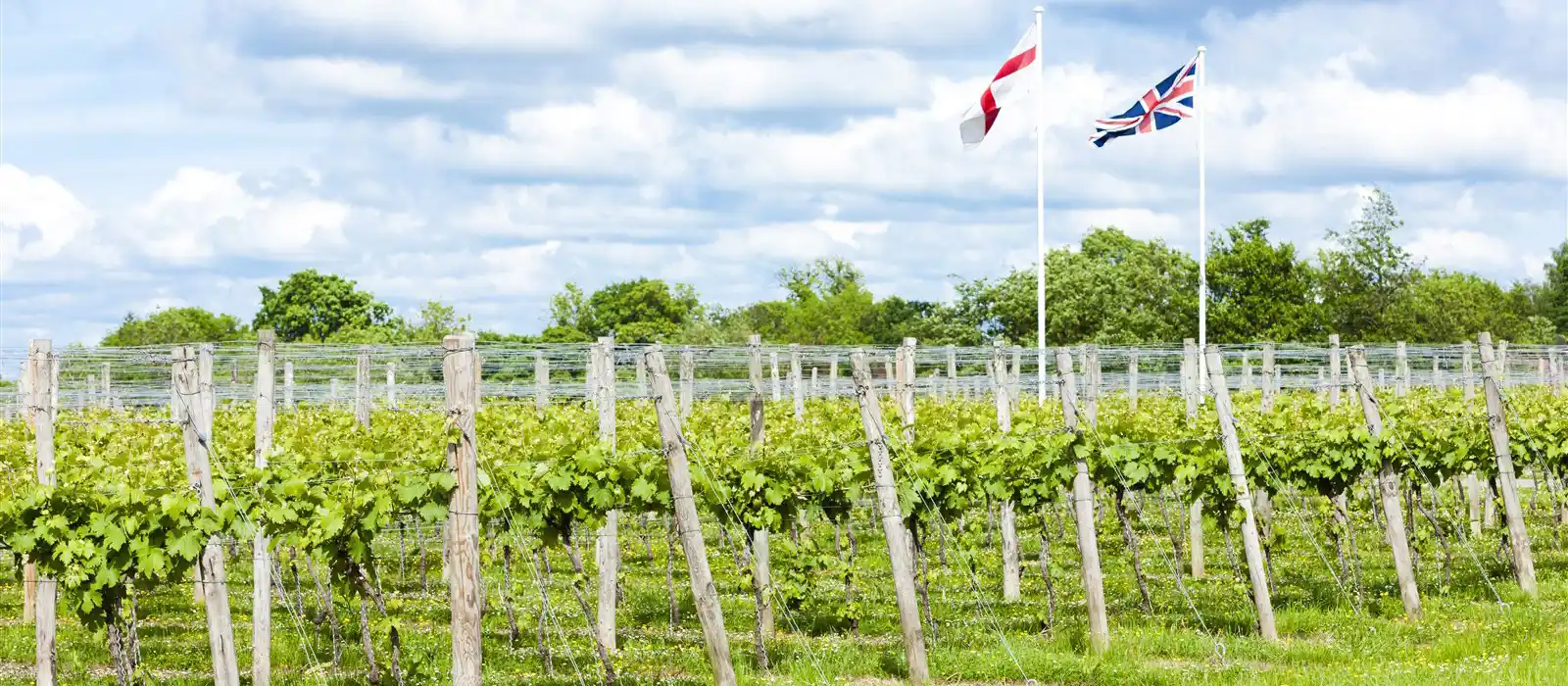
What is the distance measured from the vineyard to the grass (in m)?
0.05

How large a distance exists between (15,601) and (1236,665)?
36.7 ft

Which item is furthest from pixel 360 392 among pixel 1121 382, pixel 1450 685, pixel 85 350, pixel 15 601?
pixel 1121 382

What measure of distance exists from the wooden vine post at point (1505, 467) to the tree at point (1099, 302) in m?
44.8

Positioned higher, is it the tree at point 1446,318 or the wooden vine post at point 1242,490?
the tree at point 1446,318

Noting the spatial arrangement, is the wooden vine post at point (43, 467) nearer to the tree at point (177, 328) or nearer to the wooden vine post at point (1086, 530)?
the wooden vine post at point (1086, 530)

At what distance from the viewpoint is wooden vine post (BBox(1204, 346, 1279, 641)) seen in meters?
11.6

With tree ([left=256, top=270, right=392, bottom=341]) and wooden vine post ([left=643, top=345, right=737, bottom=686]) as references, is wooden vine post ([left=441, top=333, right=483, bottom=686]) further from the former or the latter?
tree ([left=256, top=270, right=392, bottom=341])

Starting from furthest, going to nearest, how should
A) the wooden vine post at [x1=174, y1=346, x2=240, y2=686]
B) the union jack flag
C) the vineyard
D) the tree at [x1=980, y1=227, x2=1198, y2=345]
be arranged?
the tree at [x1=980, y1=227, x2=1198, y2=345] < the union jack flag < the vineyard < the wooden vine post at [x1=174, y1=346, x2=240, y2=686]

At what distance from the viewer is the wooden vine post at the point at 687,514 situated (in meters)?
9.13

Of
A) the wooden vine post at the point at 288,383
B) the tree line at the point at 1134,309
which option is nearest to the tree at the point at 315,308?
the tree line at the point at 1134,309

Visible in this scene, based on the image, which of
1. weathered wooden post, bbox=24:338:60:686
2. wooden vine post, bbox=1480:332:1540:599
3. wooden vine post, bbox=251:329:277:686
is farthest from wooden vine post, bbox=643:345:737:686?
wooden vine post, bbox=1480:332:1540:599

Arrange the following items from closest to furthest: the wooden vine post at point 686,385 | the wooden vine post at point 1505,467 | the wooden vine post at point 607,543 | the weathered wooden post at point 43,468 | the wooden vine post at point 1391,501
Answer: the weathered wooden post at point 43,468
the wooden vine post at point 607,543
the wooden vine post at point 1391,501
the wooden vine post at point 1505,467
the wooden vine post at point 686,385

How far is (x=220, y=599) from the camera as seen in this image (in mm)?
8852

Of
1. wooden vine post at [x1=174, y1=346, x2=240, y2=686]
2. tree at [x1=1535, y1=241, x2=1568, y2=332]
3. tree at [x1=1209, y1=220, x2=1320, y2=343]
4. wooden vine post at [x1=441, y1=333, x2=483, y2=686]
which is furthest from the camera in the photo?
tree at [x1=1535, y1=241, x2=1568, y2=332]
